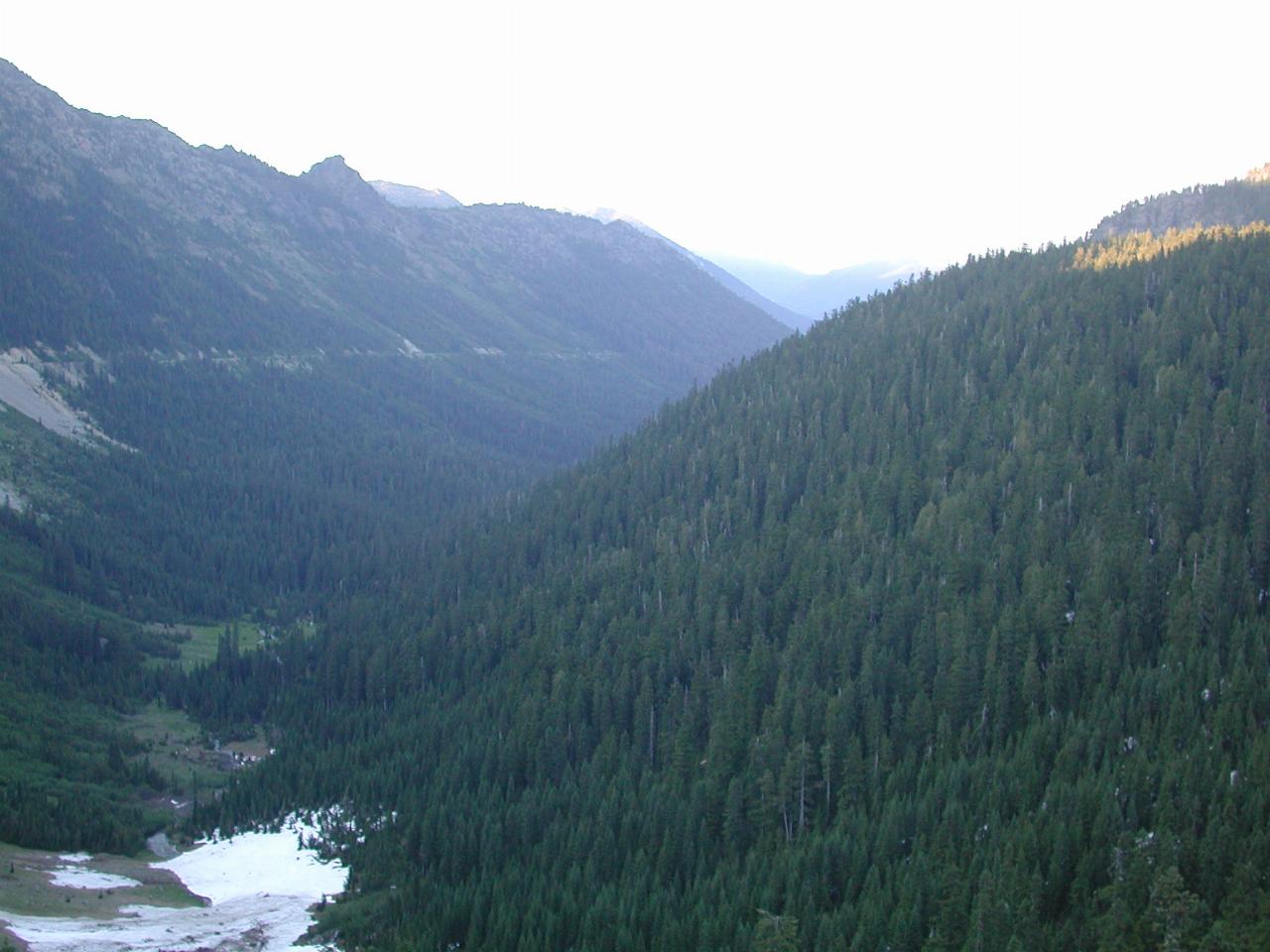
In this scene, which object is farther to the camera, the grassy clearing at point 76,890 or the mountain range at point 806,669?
the grassy clearing at point 76,890

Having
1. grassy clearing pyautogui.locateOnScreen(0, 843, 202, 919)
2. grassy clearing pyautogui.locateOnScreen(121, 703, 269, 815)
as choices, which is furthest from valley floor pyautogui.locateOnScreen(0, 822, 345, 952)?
grassy clearing pyautogui.locateOnScreen(121, 703, 269, 815)

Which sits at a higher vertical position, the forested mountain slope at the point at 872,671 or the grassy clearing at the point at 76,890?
the forested mountain slope at the point at 872,671

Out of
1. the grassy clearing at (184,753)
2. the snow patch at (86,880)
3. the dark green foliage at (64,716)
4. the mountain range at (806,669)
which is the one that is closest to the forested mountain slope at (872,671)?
the mountain range at (806,669)

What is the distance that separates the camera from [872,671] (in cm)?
10588

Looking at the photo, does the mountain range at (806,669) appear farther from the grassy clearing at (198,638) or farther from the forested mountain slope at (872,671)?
the grassy clearing at (198,638)

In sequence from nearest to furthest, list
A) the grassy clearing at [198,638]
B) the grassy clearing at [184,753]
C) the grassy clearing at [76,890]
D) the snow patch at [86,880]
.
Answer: the grassy clearing at [76,890] → the snow patch at [86,880] → the grassy clearing at [184,753] → the grassy clearing at [198,638]

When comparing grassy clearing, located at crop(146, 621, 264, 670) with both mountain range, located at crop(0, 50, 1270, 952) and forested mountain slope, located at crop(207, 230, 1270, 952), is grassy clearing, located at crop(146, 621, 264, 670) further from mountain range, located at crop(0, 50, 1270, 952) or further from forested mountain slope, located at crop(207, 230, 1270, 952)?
forested mountain slope, located at crop(207, 230, 1270, 952)

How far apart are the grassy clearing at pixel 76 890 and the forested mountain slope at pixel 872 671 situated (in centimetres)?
1174

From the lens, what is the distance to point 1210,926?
2474 inches

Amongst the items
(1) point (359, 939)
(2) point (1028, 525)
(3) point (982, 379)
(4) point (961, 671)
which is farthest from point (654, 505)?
(1) point (359, 939)

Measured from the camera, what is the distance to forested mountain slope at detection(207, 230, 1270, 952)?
74875 millimetres

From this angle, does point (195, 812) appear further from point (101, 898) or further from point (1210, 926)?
point (1210, 926)

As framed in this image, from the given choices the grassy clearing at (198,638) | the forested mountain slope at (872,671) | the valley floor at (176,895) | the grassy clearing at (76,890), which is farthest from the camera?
the grassy clearing at (198,638)

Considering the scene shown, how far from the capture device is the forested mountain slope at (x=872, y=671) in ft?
246
